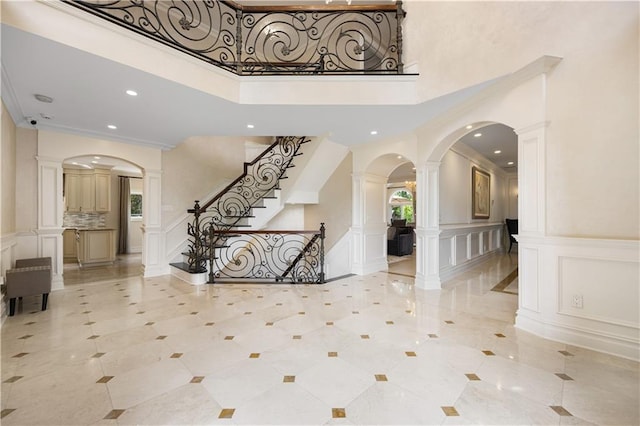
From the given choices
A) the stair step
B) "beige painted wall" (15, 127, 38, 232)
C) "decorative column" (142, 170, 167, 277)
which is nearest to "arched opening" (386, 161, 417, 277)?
the stair step

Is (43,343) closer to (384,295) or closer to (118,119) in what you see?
(118,119)

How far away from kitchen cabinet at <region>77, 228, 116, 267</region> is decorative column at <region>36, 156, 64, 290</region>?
2.71m

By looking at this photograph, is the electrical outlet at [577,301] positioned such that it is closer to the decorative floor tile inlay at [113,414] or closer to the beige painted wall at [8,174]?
the decorative floor tile inlay at [113,414]

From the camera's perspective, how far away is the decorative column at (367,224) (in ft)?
20.3

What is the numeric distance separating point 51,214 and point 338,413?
6040 mm

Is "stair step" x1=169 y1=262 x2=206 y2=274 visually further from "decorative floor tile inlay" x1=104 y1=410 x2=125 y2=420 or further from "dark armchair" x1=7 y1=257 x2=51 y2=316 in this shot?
"decorative floor tile inlay" x1=104 y1=410 x2=125 y2=420

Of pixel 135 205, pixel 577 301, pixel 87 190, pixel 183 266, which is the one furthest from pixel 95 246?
pixel 577 301

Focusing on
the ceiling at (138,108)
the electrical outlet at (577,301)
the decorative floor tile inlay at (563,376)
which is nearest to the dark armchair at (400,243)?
the ceiling at (138,108)

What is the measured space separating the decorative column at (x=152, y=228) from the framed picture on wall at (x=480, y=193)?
7.77 m

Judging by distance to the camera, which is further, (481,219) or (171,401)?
(481,219)

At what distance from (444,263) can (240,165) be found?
6.17 m

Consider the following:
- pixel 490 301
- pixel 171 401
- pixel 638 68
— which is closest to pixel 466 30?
pixel 638 68

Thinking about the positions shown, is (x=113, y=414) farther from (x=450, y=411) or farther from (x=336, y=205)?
(x=336, y=205)

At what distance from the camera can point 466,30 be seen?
11.2ft
